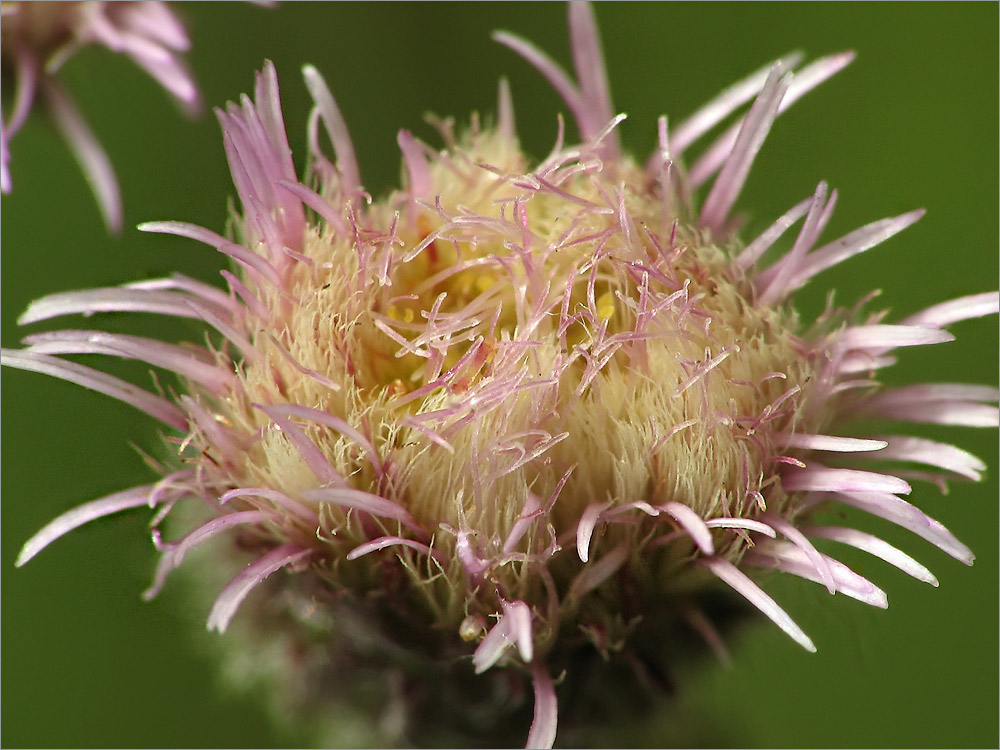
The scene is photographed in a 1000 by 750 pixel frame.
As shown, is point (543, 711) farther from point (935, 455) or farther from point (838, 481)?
point (935, 455)

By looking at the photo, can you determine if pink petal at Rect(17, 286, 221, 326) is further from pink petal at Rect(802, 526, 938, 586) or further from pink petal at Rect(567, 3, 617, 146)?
pink petal at Rect(802, 526, 938, 586)

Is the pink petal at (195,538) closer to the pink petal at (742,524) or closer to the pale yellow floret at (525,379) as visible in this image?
the pale yellow floret at (525,379)

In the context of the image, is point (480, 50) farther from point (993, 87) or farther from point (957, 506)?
point (957, 506)

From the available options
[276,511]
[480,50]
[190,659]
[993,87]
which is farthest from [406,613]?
[993,87]

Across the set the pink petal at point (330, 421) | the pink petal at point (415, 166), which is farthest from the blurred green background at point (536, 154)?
the pink petal at point (330, 421)

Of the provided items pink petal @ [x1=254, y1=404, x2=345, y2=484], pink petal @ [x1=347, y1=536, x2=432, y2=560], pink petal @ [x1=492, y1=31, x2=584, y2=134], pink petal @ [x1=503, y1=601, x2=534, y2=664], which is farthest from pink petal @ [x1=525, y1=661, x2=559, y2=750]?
pink petal @ [x1=492, y1=31, x2=584, y2=134]
